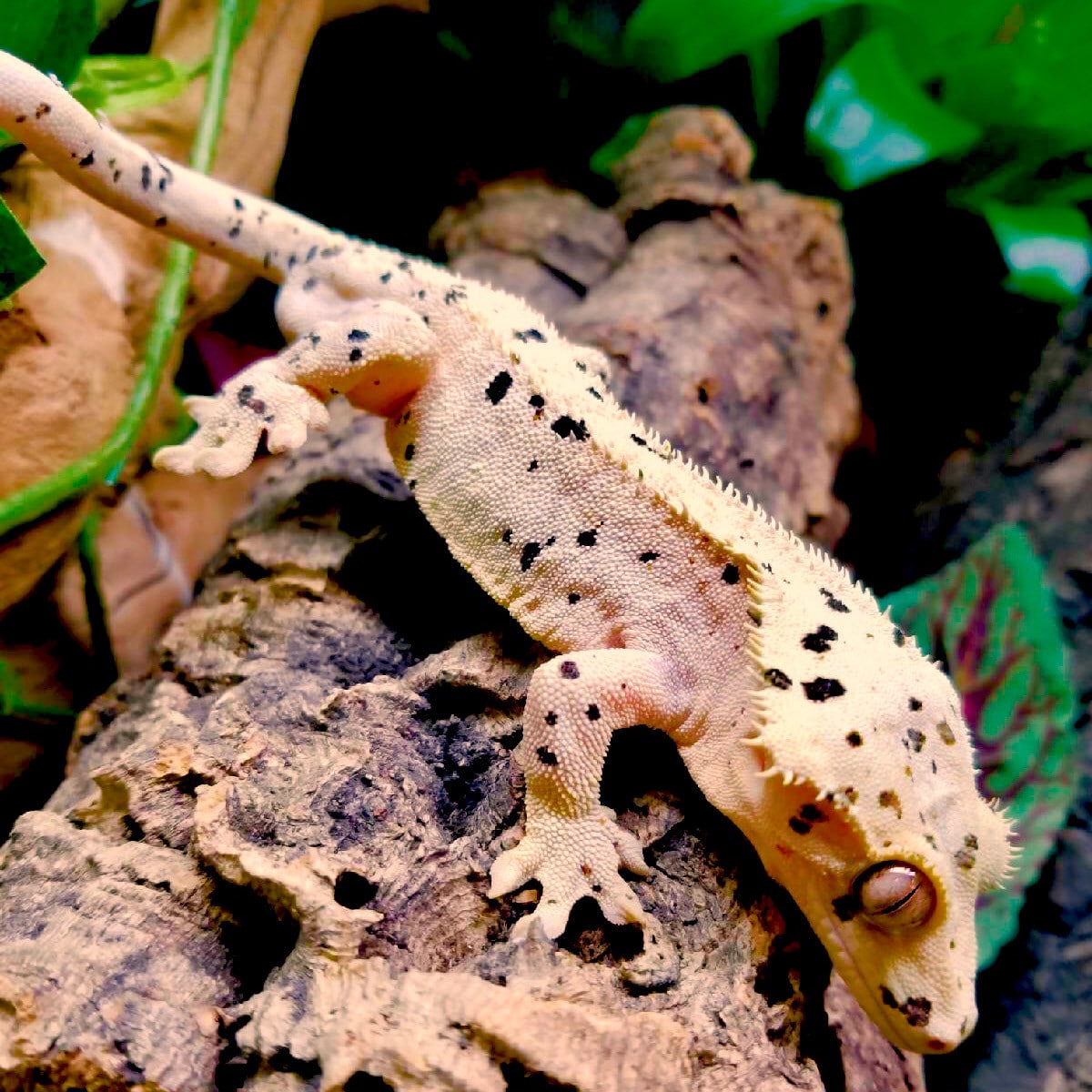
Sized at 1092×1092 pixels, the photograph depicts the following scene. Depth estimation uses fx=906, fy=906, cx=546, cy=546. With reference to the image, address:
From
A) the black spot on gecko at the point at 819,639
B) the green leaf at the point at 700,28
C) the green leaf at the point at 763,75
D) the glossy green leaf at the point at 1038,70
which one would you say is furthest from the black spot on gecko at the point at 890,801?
the glossy green leaf at the point at 1038,70

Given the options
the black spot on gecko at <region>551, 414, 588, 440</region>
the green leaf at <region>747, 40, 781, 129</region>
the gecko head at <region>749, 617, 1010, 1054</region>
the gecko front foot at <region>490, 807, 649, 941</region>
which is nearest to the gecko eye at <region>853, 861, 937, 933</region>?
the gecko head at <region>749, 617, 1010, 1054</region>

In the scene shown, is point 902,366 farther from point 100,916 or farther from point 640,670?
point 100,916

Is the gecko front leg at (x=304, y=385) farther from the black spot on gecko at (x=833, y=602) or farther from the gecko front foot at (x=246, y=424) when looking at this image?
the black spot on gecko at (x=833, y=602)

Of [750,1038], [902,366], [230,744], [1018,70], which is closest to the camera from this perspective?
[750,1038]

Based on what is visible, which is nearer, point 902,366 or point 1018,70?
point 1018,70

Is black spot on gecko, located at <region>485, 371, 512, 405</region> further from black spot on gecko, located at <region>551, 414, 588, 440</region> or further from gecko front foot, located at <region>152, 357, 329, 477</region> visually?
gecko front foot, located at <region>152, 357, 329, 477</region>

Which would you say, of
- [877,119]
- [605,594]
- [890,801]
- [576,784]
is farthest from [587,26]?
[890,801]

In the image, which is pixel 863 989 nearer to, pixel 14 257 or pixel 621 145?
pixel 14 257

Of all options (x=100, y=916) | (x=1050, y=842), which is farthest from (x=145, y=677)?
(x=1050, y=842)
